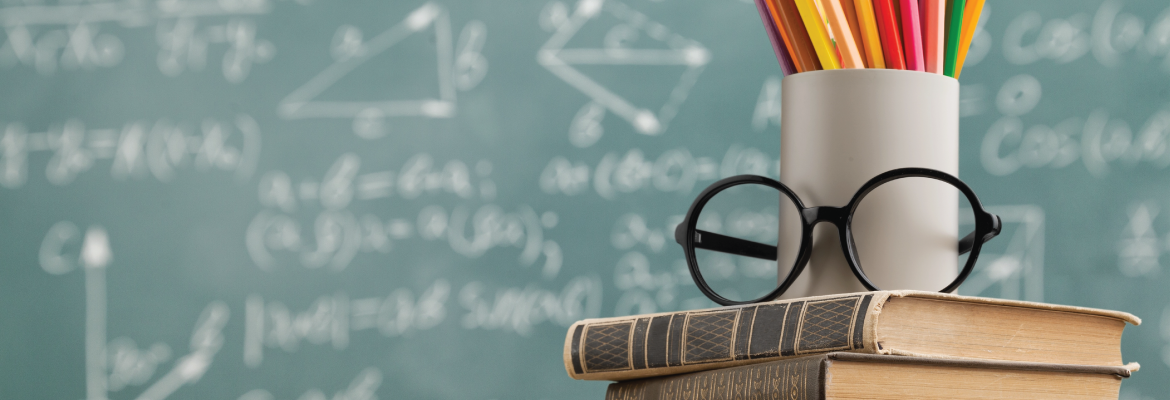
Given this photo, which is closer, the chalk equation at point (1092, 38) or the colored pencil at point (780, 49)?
the colored pencil at point (780, 49)

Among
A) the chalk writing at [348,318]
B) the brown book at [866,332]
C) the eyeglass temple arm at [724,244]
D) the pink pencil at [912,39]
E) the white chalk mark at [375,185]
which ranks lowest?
the chalk writing at [348,318]

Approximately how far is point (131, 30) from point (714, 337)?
724 millimetres

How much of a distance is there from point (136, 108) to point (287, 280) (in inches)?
9.7

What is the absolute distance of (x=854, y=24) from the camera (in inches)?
18.5

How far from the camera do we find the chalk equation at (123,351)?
0.77 metres

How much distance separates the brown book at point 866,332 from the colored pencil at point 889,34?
0.51 feet

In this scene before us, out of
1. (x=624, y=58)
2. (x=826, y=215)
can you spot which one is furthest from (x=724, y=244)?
(x=624, y=58)

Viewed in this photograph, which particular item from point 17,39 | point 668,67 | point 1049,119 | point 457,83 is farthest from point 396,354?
point 1049,119

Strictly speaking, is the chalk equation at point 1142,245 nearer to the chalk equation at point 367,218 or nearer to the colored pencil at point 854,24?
the colored pencil at point 854,24

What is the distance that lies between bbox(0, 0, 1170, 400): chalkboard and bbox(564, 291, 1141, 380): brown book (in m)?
0.30

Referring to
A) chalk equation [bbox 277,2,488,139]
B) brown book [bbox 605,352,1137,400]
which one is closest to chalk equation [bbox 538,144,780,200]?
chalk equation [bbox 277,2,488,139]

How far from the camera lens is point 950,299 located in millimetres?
365

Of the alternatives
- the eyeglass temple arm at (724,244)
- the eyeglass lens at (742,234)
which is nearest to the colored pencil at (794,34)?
the eyeglass temple arm at (724,244)

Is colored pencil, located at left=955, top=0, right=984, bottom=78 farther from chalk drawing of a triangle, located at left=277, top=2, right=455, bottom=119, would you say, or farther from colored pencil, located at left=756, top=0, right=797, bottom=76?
chalk drawing of a triangle, located at left=277, top=2, right=455, bottom=119
